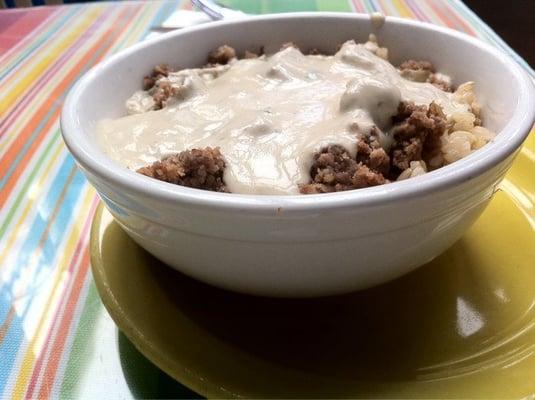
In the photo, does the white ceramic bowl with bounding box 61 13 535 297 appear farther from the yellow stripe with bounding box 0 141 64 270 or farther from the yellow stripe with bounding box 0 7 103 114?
the yellow stripe with bounding box 0 7 103 114

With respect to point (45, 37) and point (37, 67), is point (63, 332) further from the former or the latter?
point (45, 37)

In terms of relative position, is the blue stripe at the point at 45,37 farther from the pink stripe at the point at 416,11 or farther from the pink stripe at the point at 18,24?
the pink stripe at the point at 416,11

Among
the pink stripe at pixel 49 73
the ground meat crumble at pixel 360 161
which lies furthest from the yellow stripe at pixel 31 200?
the ground meat crumble at pixel 360 161

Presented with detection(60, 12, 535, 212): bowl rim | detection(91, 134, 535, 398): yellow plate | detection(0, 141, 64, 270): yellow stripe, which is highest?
detection(60, 12, 535, 212): bowl rim

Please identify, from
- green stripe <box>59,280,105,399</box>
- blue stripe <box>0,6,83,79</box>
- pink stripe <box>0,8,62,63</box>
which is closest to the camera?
green stripe <box>59,280,105,399</box>

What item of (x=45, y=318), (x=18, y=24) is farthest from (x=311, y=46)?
(x=18, y=24)

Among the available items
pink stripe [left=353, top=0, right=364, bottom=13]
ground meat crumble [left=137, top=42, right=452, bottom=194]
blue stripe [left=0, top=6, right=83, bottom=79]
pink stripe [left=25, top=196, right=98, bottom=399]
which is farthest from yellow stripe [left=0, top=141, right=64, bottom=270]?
pink stripe [left=353, top=0, right=364, bottom=13]

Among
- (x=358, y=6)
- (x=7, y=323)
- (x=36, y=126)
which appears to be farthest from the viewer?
(x=358, y=6)

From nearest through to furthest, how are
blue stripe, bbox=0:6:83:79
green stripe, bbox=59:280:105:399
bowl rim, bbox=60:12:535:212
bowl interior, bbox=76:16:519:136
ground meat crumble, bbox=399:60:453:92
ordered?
1. bowl rim, bbox=60:12:535:212
2. green stripe, bbox=59:280:105:399
3. bowl interior, bbox=76:16:519:136
4. ground meat crumble, bbox=399:60:453:92
5. blue stripe, bbox=0:6:83:79
